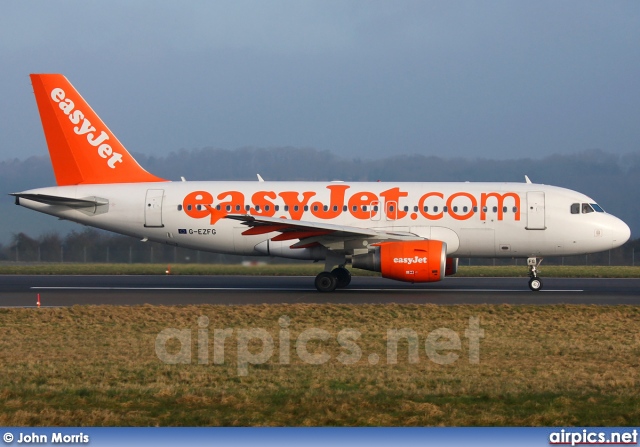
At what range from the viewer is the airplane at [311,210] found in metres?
23.9

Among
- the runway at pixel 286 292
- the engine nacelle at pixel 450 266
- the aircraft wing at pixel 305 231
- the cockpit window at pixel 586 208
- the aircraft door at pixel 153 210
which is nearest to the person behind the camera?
the runway at pixel 286 292

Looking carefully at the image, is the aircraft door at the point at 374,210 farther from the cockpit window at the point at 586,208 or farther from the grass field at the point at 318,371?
the grass field at the point at 318,371

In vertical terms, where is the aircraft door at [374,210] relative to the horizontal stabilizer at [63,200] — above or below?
below

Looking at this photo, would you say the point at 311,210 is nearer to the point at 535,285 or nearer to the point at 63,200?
the point at 535,285

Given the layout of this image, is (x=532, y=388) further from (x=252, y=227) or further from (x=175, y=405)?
(x=252, y=227)

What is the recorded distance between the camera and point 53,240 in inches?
1547

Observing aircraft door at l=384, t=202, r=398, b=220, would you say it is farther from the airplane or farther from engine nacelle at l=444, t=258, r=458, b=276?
engine nacelle at l=444, t=258, r=458, b=276

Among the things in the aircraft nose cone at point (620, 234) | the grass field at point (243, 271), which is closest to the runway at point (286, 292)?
the aircraft nose cone at point (620, 234)

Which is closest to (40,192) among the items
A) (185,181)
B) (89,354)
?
(185,181)

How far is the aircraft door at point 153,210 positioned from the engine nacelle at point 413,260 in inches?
290

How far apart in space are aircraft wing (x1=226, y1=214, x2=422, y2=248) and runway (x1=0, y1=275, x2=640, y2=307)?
5.22ft

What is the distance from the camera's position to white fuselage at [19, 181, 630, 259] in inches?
944

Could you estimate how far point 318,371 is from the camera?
437 inches

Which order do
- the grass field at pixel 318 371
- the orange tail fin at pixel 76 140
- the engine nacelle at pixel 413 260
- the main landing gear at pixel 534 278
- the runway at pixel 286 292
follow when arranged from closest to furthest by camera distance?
the grass field at pixel 318 371 → the runway at pixel 286 292 → the engine nacelle at pixel 413 260 → the main landing gear at pixel 534 278 → the orange tail fin at pixel 76 140
